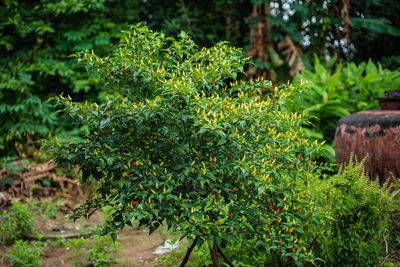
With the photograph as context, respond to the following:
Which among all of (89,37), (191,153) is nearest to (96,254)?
(191,153)

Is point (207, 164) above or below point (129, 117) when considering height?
below

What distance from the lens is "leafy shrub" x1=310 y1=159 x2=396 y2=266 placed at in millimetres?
2873

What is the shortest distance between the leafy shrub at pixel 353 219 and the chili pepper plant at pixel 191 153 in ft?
1.57

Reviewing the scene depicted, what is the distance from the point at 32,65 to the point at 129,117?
5483mm

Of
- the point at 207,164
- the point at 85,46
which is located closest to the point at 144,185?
the point at 207,164

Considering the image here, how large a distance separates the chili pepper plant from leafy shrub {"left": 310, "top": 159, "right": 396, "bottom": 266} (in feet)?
1.57

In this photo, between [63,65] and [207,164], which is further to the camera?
[63,65]

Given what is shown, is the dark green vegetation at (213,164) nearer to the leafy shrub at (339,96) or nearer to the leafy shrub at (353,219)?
the leafy shrub at (353,219)

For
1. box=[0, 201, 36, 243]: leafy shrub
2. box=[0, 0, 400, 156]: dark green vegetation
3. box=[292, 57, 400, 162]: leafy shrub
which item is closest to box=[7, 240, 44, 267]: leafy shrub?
box=[0, 201, 36, 243]: leafy shrub

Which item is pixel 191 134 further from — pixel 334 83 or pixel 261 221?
pixel 334 83

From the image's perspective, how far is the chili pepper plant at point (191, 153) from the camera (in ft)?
7.59

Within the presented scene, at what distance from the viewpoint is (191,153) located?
101 inches

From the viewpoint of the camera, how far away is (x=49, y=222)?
531 centimetres

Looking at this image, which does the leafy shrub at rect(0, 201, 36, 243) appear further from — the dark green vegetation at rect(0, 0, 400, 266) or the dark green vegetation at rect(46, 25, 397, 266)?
the dark green vegetation at rect(46, 25, 397, 266)
